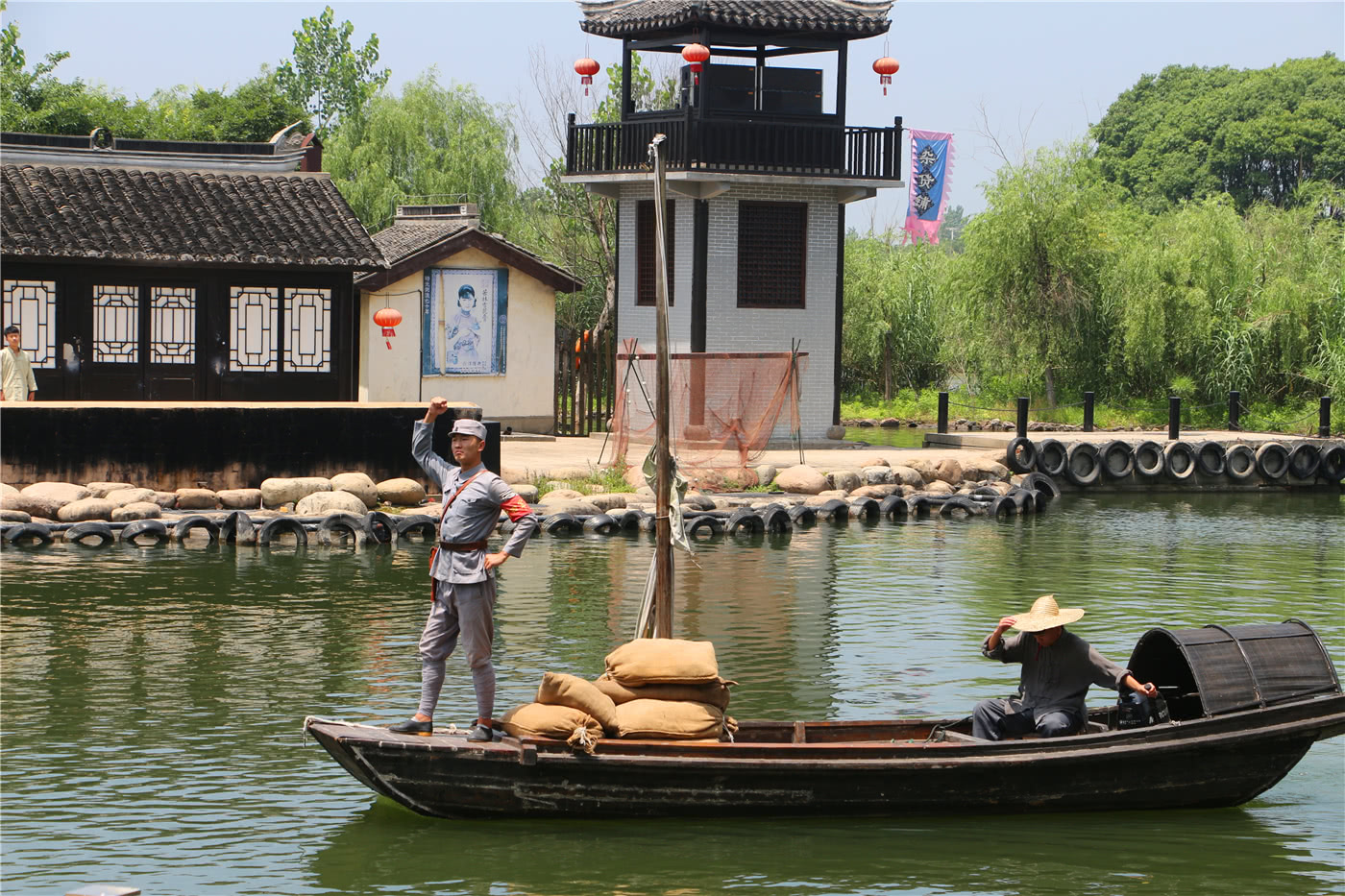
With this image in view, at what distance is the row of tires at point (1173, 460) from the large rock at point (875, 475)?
3.88 meters

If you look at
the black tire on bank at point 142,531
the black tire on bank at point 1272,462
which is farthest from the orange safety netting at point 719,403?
the black tire on bank at point 1272,462

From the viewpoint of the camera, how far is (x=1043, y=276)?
4012 centimetres

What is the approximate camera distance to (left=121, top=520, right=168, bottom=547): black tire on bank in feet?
68.3

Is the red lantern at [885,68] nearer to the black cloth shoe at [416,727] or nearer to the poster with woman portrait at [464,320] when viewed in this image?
the poster with woman portrait at [464,320]

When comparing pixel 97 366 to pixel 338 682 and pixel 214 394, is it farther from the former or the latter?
pixel 338 682

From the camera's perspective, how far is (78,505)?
21531 millimetres

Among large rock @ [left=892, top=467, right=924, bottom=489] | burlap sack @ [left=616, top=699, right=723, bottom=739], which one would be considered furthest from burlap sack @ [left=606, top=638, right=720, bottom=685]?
large rock @ [left=892, top=467, right=924, bottom=489]

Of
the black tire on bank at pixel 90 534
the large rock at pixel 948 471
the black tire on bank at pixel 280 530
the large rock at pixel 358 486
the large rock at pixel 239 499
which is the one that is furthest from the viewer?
the large rock at pixel 948 471

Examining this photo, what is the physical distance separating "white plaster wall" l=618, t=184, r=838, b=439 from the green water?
26.8ft

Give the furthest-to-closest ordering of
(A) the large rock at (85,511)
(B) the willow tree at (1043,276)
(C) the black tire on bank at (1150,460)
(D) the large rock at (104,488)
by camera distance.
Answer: (B) the willow tree at (1043,276), (C) the black tire on bank at (1150,460), (D) the large rock at (104,488), (A) the large rock at (85,511)

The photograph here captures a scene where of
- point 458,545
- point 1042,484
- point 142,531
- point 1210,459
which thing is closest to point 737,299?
point 1042,484

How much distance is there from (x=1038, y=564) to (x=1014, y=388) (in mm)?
21409

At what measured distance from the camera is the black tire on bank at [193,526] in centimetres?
2108

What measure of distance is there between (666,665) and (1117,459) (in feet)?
72.9
